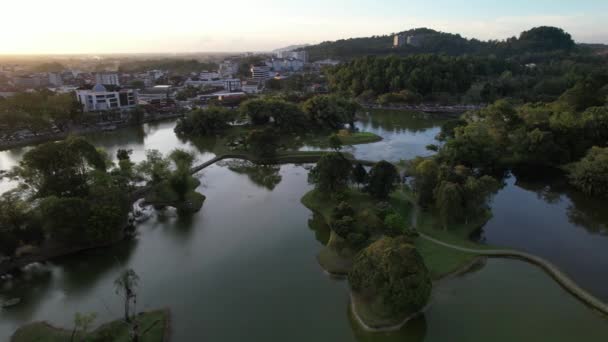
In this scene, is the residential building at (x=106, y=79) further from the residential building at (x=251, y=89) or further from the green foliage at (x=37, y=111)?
the green foliage at (x=37, y=111)

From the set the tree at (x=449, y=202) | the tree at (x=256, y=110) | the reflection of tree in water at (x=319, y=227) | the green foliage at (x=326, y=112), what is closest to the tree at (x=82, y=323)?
the reflection of tree in water at (x=319, y=227)

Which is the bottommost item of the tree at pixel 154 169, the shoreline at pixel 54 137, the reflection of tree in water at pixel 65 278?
the reflection of tree in water at pixel 65 278

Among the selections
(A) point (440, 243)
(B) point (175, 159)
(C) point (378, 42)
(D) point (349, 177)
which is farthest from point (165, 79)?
(C) point (378, 42)

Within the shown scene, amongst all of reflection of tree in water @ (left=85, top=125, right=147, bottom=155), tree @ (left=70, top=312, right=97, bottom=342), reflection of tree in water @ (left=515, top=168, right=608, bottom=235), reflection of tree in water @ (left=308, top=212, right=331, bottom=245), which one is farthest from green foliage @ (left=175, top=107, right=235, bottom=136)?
reflection of tree in water @ (left=515, top=168, right=608, bottom=235)

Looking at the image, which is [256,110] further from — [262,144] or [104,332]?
[104,332]

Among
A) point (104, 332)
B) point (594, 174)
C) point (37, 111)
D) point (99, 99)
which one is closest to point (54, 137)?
point (37, 111)
